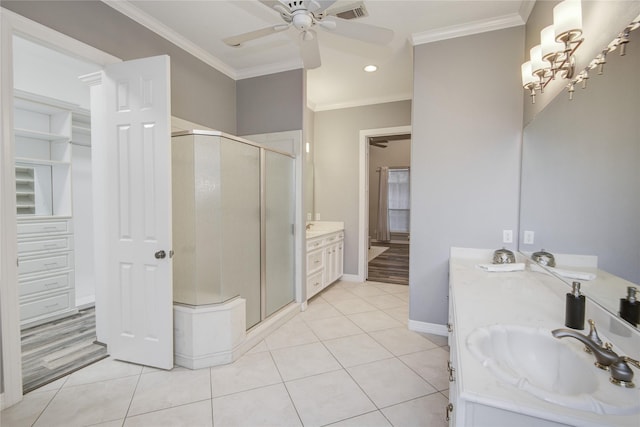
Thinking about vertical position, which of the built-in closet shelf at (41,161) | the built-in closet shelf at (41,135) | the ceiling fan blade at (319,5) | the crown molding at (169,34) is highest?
the crown molding at (169,34)

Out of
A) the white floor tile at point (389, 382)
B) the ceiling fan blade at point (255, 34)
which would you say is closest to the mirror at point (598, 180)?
the white floor tile at point (389, 382)

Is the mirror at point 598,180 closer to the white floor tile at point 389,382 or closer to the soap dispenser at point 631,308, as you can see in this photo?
the soap dispenser at point 631,308

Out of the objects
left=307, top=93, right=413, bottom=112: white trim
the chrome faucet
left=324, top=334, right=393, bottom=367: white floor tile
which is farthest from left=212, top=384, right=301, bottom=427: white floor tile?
left=307, top=93, right=413, bottom=112: white trim

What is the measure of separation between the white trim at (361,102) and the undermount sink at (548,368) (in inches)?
145

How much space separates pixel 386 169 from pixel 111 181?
731cm

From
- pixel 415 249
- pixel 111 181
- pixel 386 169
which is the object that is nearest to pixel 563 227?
pixel 415 249

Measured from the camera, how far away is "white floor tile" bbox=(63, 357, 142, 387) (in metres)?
1.97

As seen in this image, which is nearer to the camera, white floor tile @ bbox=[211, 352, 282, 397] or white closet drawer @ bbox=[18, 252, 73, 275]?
A: white floor tile @ bbox=[211, 352, 282, 397]

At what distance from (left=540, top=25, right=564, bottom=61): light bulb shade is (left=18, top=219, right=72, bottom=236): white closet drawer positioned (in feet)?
14.0

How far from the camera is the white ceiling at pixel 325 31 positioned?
2.21 metres

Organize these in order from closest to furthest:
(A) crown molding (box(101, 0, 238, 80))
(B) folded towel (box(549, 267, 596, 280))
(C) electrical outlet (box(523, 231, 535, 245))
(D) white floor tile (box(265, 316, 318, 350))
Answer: (B) folded towel (box(549, 267, 596, 280)) < (C) electrical outlet (box(523, 231, 535, 245)) < (A) crown molding (box(101, 0, 238, 80)) < (D) white floor tile (box(265, 316, 318, 350))

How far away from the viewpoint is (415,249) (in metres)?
2.73

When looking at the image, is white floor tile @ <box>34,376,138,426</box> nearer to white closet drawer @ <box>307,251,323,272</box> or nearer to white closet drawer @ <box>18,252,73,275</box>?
white closet drawer @ <box>18,252,73,275</box>

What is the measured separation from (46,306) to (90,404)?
176 centimetres
